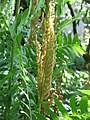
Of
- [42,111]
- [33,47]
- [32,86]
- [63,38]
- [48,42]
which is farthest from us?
[63,38]

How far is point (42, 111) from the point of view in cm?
123

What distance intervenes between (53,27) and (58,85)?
0.43 metres

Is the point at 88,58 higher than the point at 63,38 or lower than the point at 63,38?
higher

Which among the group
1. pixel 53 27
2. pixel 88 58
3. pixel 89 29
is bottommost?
pixel 53 27

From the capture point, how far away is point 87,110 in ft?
3.71

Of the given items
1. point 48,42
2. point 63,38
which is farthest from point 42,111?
point 63,38

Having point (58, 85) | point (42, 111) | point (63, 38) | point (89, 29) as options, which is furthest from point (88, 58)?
point (42, 111)

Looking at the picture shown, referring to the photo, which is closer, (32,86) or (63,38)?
(32,86)

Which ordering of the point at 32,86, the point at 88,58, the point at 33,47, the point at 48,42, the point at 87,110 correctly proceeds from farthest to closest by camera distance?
the point at 88,58 → the point at 33,47 → the point at 32,86 → the point at 87,110 → the point at 48,42

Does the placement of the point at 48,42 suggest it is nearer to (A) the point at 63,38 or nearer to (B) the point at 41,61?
Answer: (B) the point at 41,61

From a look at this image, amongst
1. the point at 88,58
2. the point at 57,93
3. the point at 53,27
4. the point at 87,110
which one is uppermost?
the point at 88,58

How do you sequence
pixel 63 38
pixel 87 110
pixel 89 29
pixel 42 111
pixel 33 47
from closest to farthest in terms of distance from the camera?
pixel 87 110
pixel 42 111
pixel 33 47
pixel 63 38
pixel 89 29

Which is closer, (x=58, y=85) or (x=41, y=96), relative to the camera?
(x=41, y=96)

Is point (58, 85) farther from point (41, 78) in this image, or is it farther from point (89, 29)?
point (89, 29)
